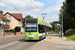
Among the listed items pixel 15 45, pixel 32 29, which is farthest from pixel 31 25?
pixel 15 45

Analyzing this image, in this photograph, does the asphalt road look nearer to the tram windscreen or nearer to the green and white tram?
the green and white tram

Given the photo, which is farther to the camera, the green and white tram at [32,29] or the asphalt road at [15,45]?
the green and white tram at [32,29]

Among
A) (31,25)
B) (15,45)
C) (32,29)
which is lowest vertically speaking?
(15,45)

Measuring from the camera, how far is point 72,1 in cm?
2964

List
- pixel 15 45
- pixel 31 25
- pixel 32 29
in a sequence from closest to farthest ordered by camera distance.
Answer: pixel 15 45
pixel 32 29
pixel 31 25

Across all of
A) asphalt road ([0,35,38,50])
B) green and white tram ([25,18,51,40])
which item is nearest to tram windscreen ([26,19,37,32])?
green and white tram ([25,18,51,40])

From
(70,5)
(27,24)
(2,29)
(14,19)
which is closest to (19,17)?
(14,19)

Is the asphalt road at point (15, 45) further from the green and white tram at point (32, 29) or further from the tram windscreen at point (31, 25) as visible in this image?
the tram windscreen at point (31, 25)

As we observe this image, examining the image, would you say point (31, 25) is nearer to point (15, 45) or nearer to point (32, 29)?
point (32, 29)

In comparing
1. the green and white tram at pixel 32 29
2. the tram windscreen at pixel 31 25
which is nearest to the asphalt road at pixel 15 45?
the green and white tram at pixel 32 29

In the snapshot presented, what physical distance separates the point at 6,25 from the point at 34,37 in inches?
1598

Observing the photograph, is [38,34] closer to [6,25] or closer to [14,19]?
[6,25]

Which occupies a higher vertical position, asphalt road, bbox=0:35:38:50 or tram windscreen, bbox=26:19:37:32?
tram windscreen, bbox=26:19:37:32

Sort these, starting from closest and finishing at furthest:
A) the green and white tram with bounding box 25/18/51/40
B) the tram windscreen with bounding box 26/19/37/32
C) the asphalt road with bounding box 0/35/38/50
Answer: the asphalt road with bounding box 0/35/38/50 < the green and white tram with bounding box 25/18/51/40 < the tram windscreen with bounding box 26/19/37/32
